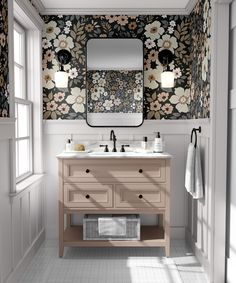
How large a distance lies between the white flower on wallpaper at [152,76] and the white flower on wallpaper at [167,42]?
9.1 inches

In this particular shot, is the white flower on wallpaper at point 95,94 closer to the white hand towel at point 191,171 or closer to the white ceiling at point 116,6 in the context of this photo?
the white ceiling at point 116,6

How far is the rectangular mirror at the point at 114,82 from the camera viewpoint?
4152 mm

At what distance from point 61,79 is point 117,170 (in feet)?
3.89

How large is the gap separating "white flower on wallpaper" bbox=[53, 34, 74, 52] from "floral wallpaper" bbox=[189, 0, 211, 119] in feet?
4.26

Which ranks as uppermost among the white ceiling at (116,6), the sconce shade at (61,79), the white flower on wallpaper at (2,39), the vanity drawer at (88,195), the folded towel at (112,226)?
the white ceiling at (116,6)

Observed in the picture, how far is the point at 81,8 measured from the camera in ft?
13.4

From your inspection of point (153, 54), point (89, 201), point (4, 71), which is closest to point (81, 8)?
point (153, 54)

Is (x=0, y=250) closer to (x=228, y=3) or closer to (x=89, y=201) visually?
(x=89, y=201)

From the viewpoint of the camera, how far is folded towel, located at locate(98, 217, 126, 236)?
363 centimetres

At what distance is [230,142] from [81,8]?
2163 mm

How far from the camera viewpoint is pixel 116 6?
13.1ft

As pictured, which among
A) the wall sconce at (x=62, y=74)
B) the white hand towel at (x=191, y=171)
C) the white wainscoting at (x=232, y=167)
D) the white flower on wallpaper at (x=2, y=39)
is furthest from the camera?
the wall sconce at (x=62, y=74)

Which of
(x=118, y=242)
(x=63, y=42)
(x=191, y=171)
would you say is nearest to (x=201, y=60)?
(x=191, y=171)

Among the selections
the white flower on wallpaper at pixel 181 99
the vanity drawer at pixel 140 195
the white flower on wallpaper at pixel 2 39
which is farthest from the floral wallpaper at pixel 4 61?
the white flower on wallpaper at pixel 181 99
